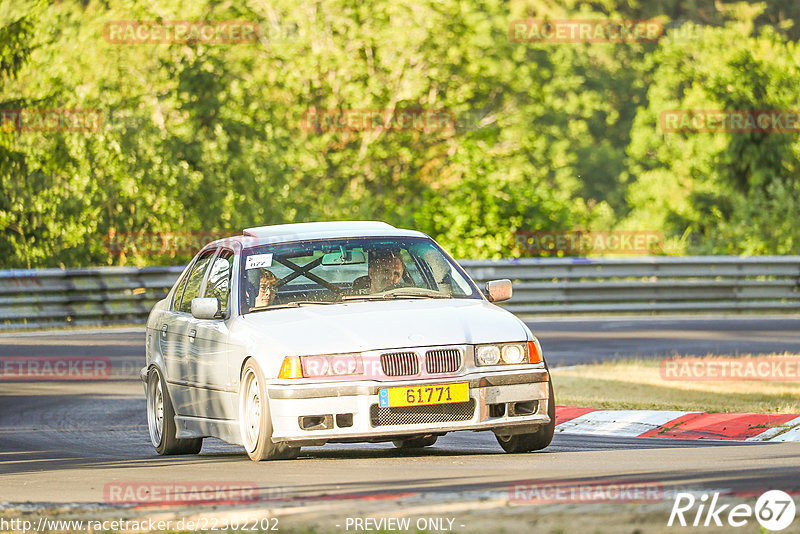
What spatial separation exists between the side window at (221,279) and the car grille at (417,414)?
166cm

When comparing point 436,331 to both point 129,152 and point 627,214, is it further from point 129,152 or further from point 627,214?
point 627,214

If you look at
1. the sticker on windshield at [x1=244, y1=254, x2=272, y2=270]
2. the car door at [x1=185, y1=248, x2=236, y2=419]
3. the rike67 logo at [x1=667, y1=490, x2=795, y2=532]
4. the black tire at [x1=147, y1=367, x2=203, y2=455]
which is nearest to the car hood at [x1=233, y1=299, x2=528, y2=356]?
the car door at [x1=185, y1=248, x2=236, y2=419]

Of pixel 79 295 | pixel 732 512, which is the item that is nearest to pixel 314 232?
pixel 732 512

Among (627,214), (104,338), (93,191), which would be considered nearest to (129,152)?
(93,191)

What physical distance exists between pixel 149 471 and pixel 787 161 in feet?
104

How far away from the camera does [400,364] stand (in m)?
8.53

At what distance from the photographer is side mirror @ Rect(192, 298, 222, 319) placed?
9484mm

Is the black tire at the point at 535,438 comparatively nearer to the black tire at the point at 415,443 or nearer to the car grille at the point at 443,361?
the car grille at the point at 443,361

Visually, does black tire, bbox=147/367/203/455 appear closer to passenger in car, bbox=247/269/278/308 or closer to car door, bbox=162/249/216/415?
car door, bbox=162/249/216/415

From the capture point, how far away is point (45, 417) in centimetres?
1285

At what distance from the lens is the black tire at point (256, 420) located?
28.2ft

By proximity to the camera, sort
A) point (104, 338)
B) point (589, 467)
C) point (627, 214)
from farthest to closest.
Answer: point (627, 214), point (104, 338), point (589, 467)

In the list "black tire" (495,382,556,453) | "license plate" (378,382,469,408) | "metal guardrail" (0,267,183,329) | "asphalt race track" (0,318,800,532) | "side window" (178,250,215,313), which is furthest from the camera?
"metal guardrail" (0,267,183,329)

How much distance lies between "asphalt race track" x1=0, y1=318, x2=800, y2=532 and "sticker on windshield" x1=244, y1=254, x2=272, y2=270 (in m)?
1.25
